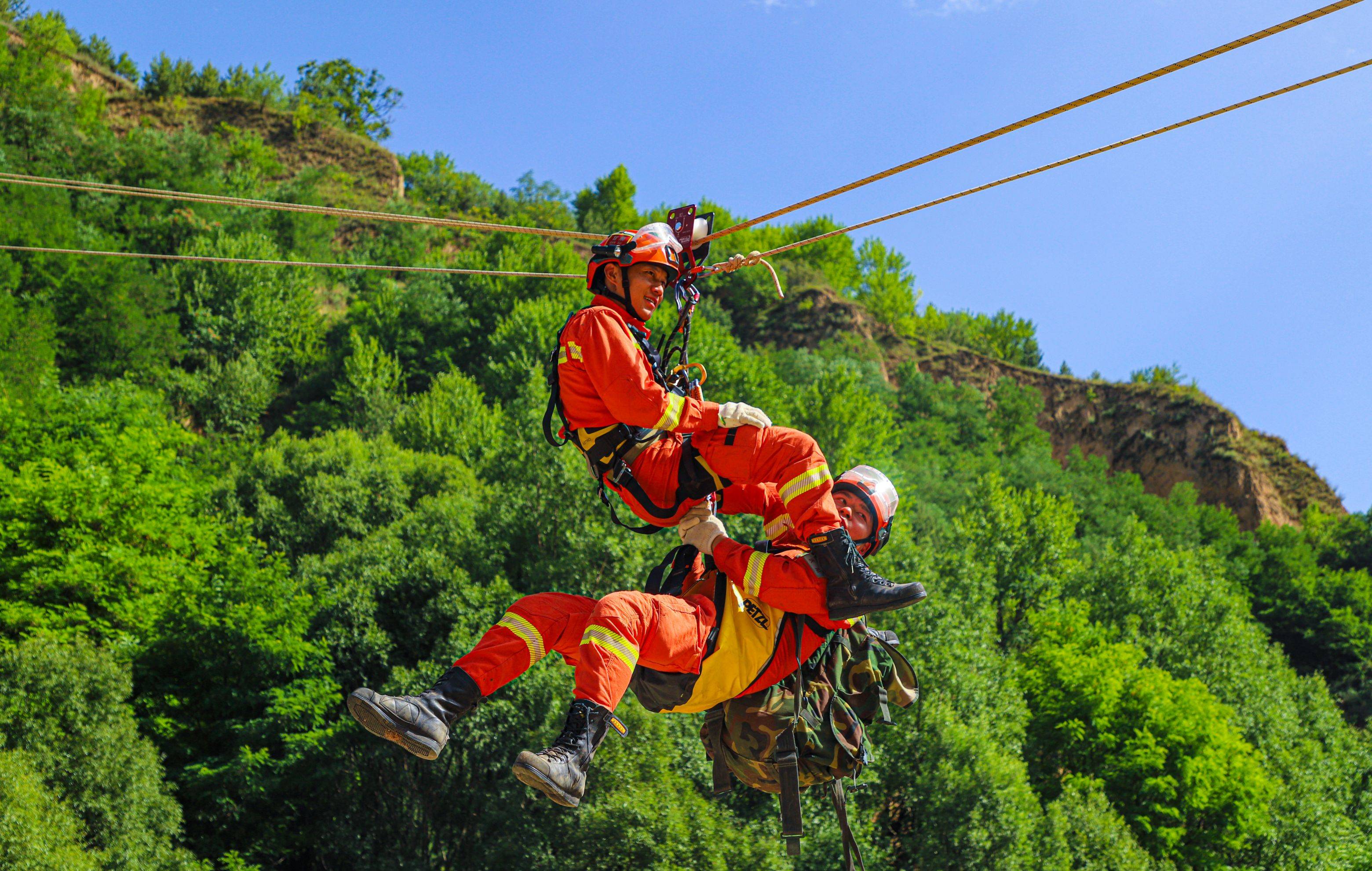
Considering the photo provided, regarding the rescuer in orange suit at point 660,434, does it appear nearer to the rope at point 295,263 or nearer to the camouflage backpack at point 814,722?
the rope at point 295,263

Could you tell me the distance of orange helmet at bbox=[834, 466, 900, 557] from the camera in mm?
5863

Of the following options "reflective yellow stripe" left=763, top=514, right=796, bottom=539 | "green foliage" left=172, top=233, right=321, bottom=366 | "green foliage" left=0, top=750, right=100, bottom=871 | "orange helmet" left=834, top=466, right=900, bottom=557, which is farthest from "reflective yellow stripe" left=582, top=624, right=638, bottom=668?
"green foliage" left=172, top=233, right=321, bottom=366

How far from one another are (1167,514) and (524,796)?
158 feet

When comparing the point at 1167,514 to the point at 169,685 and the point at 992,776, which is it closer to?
the point at 992,776

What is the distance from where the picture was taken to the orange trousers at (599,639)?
4.72 m

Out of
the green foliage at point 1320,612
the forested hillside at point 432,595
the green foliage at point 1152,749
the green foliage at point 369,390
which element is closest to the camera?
the forested hillside at point 432,595

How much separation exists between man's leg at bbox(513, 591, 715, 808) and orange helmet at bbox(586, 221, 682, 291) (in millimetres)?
1727

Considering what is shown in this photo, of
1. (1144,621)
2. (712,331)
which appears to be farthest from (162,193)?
(712,331)

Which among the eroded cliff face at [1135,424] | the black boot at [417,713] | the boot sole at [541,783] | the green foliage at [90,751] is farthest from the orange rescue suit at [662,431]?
the eroded cliff face at [1135,424]

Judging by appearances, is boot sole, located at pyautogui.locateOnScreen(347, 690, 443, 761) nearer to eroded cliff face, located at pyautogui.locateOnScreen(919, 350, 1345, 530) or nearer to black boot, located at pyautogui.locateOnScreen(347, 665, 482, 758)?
black boot, located at pyautogui.locateOnScreen(347, 665, 482, 758)

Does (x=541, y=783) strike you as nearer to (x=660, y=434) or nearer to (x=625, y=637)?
(x=625, y=637)

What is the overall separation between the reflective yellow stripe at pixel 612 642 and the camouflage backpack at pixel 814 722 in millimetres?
1057

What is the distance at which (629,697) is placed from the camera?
24.2 m

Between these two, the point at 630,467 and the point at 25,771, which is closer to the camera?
the point at 630,467
